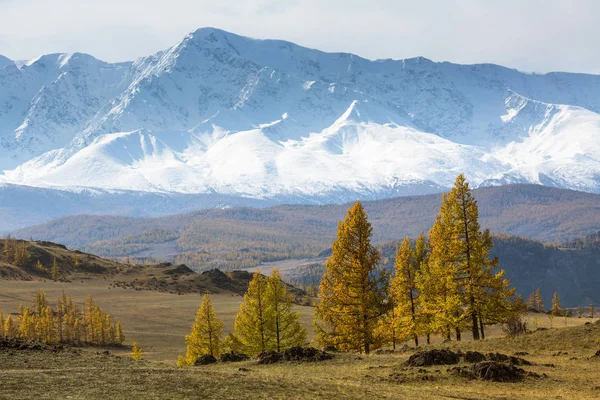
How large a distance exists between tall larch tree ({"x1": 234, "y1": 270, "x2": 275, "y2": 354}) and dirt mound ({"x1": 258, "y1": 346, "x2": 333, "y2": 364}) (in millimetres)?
11101

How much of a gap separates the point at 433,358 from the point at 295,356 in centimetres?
818

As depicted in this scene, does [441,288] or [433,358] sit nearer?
[433,358]

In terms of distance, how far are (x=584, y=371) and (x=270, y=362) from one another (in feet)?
54.9

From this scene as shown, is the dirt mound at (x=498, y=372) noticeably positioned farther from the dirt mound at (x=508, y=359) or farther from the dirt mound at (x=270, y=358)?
the dirt mound at (x=270, y=358)

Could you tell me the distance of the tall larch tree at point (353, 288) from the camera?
4925 centimetres

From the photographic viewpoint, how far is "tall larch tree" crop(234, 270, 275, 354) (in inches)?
2088

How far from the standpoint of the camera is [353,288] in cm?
4925

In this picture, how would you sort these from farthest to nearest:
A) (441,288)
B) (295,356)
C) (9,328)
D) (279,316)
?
(9,328) → (279,316) → (441,288) → (295,356)

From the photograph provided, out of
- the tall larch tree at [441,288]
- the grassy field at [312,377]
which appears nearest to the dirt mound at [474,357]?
the grassy field at [312,377]

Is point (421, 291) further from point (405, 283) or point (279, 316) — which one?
point (279, 316)

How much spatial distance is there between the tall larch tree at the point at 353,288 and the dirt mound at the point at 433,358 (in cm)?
1113

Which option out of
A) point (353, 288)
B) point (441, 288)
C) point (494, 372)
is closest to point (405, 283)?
point (441, 288)

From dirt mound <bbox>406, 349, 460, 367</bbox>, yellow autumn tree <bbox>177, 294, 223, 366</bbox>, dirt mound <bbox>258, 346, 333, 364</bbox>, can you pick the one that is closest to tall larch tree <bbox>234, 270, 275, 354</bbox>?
yellow autumn tree <bbox>177, 294, 223, 366</bbox>

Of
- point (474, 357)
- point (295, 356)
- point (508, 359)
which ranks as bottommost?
point (508, 359)
